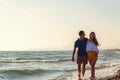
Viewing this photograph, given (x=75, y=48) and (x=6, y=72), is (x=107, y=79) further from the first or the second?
(x=6, y=72)

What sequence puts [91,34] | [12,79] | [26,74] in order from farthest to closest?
[26,74] < [12,79] < [91,34]

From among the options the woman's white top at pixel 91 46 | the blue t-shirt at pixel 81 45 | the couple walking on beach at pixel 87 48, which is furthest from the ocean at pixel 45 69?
the woman's white top at pixel 91 46

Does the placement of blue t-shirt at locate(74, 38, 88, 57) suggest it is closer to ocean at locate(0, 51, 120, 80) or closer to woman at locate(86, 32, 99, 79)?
woman at locate(86, 32, 99, 79)


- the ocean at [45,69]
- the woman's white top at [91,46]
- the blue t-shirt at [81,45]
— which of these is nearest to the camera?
the woman's white top at [91,46]

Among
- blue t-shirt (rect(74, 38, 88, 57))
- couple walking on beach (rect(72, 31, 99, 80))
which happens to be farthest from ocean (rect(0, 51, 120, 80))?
blue t-shirt (rect(74, 38, 88, 57))

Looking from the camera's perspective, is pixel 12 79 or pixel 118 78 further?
pixel 12 79

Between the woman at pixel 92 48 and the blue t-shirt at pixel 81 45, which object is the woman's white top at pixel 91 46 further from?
the blue t-shirt at pixel 81 45

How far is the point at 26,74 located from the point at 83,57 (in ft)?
28.3

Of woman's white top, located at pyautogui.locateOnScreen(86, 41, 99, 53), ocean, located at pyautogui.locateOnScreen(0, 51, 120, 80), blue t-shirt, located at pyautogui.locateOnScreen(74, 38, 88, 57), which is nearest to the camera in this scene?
woman's white top, located at pyautogui.locateOnScreen(86, 41, 99, 53)

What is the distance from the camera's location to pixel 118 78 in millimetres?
11625

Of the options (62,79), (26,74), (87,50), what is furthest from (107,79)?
(26,74)

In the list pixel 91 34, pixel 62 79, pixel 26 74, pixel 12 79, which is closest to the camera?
pixel 91 34

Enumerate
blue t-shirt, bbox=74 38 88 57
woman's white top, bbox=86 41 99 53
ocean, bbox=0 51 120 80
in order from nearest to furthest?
woman's white top, bbox=86 41 99 53 → blue t-shirt, bbox=74 38 88 57 → ocean, bbox=0 51 120 80

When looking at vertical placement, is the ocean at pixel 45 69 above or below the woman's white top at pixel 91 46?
below
